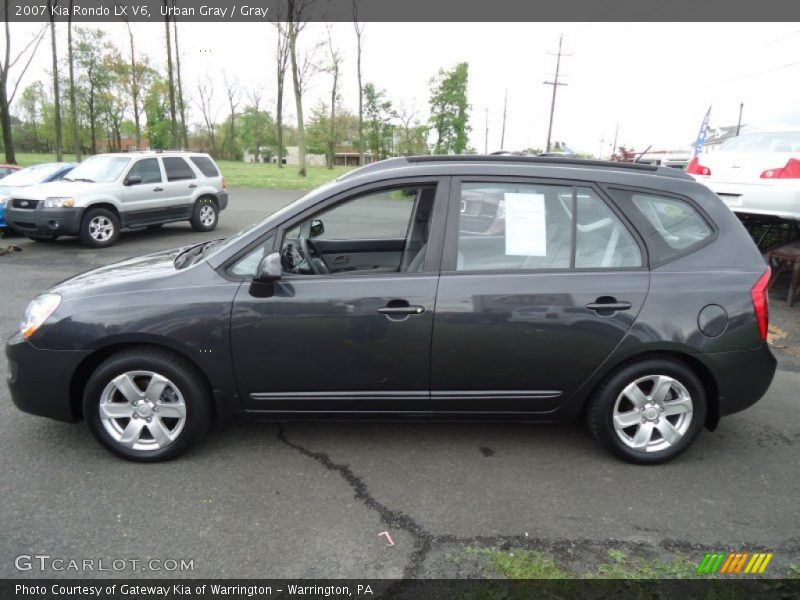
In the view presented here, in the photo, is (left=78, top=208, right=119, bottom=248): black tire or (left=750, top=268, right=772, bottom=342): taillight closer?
(left=750, top=268, right=772, bottom=342): taillight

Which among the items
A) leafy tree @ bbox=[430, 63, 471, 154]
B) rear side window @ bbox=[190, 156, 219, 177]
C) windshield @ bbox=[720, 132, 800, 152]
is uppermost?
leafy tree @ bbox=[430, 63, 471, 154]

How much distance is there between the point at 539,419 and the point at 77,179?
1083 cm

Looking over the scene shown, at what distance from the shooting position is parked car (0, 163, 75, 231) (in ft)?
36.7

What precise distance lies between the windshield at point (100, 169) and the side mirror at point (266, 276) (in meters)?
9.48

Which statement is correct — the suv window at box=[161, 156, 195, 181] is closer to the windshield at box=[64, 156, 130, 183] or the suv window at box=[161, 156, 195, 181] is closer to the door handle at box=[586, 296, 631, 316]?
the windshield at box=[64, 156, 130, 183]

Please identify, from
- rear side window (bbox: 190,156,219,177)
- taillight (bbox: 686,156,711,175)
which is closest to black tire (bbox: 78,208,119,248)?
rear side window (bbox: 190,156,219,177)

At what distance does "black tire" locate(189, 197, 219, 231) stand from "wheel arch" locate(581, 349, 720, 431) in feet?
37.1

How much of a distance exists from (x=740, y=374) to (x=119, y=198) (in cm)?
1098

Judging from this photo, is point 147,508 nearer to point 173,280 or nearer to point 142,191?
point 173,280

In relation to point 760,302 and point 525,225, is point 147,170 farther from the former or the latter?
point 760,302

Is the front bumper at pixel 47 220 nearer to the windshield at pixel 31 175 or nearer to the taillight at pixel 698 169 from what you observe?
the windshield at pixel 31 175

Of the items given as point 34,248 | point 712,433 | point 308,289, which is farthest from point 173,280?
point 34,248

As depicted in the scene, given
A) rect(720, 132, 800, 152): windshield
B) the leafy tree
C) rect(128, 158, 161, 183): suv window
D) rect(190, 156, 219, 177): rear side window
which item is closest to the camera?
rect(720, 132, 800, 152): windshield

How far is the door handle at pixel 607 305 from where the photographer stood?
126 inches
